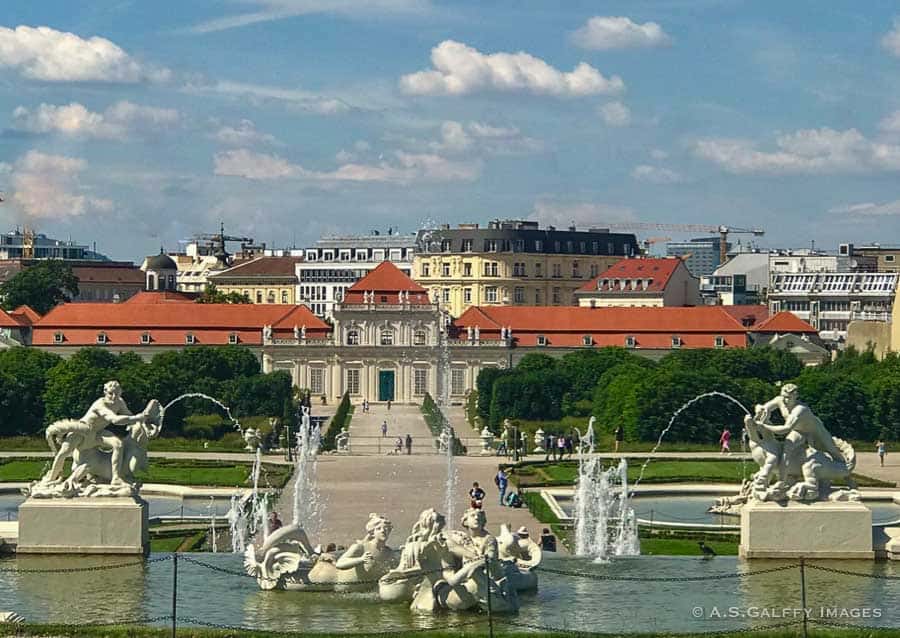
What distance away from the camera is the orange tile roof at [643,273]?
143250 millimetres

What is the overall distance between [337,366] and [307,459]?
4662 centimetres

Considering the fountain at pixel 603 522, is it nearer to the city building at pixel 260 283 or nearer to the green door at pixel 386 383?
the green door at pixel 386 383

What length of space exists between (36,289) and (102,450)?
12130 centimetres

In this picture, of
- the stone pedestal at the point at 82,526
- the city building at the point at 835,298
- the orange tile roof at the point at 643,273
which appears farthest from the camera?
the city building at the point at 835,298

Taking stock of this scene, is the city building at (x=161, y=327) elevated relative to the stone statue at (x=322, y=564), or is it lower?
elevated

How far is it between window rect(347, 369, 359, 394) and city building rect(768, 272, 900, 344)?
43859mm

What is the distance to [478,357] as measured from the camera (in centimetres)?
11069

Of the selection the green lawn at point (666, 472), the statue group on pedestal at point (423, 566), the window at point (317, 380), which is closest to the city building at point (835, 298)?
the window at point (317, 380)

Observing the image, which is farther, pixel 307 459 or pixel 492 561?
pixel 307 459

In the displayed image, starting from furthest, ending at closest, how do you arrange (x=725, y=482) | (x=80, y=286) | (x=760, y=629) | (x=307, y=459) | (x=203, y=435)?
1. (x=80, y=286)
2. (x=203, y=435)
3. (x=307, y=459)
4. (x=725, y=482)
5. (x=760, y=629)

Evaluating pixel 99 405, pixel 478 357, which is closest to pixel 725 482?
pixel 99 405

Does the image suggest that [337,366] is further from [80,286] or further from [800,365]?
[80,286]

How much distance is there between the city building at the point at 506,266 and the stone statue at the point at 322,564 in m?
126

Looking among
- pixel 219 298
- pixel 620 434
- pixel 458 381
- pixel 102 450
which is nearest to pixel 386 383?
pixel 458 381
